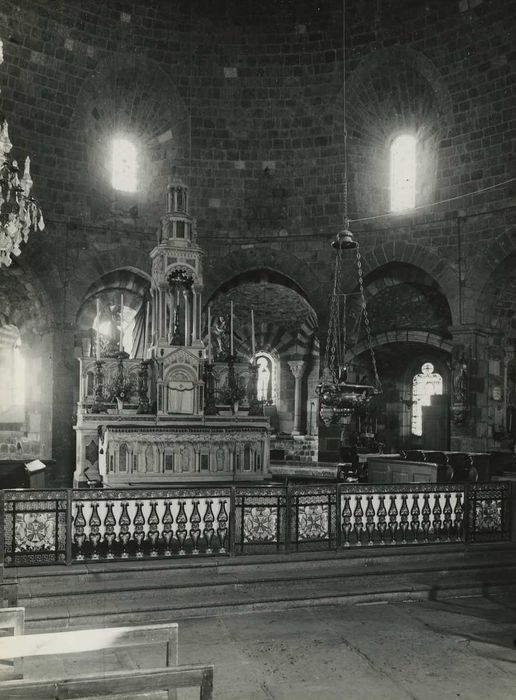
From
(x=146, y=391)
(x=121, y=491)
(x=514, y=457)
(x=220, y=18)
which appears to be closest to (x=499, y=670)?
(x=121, y=491)

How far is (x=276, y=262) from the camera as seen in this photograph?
1742 centimetres

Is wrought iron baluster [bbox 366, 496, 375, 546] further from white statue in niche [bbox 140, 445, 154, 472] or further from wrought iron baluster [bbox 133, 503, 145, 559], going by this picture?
white statue in niche [bbox 140, 445, 154, 472]

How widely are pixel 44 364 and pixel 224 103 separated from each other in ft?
23.9

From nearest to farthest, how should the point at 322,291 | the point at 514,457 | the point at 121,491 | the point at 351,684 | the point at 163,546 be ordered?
the point at 351,684
the point at 121,491
the point at 163,546
the point at 514,457
the point at 322,291

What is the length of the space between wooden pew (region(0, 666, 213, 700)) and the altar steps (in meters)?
3.07

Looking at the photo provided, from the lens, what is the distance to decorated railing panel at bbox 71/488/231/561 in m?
7.24

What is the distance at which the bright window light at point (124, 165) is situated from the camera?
17484 millimetres

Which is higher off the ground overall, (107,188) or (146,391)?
(107,188)

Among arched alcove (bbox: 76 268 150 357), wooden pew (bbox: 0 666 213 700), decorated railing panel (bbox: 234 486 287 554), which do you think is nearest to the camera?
wooden pew (bbox: 0 666 213 700)

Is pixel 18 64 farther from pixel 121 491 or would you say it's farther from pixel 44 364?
pixel 121 491

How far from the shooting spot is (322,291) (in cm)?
1714

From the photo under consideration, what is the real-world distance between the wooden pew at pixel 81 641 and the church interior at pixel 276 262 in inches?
134

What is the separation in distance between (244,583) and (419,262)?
34.4ft

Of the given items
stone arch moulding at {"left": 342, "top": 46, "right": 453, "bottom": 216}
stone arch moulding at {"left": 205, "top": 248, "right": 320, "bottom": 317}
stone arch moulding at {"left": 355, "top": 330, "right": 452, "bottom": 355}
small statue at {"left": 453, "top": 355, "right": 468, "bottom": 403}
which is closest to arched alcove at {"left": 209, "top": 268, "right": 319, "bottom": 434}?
stone arch moulding at {"left": 355, "top": 330, "right": 452, "bottom": 355}
